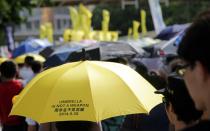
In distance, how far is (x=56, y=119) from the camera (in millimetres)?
4344

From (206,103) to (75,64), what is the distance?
278 cm

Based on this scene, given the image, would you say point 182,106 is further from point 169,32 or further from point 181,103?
point 169,32

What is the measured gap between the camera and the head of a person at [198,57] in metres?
2.00

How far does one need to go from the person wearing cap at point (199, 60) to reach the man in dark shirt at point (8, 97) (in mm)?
5389

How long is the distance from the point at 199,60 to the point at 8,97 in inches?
218

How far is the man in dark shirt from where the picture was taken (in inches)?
289

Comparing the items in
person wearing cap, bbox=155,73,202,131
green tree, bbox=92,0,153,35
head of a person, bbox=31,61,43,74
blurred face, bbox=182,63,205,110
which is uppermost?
blurred face, bbox=182,63,205,110

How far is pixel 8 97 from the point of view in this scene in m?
7.35

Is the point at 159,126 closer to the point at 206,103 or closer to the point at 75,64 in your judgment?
the point at 75,64

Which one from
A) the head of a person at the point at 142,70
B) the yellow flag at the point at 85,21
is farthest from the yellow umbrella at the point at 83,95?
the yellow flag at the point at 85,21

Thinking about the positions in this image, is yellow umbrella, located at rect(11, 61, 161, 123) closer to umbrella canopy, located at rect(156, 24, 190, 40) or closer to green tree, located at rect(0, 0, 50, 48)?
umbrella canopy, located at rect(156, 24, 190, 40)

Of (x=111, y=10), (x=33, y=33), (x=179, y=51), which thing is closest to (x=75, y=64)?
(x=179, y=51)

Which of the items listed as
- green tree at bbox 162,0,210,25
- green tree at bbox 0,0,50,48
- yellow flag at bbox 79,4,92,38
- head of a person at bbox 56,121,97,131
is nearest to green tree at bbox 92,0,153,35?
green tree at bbox 162,0,210,25

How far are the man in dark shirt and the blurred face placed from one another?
5.39m
